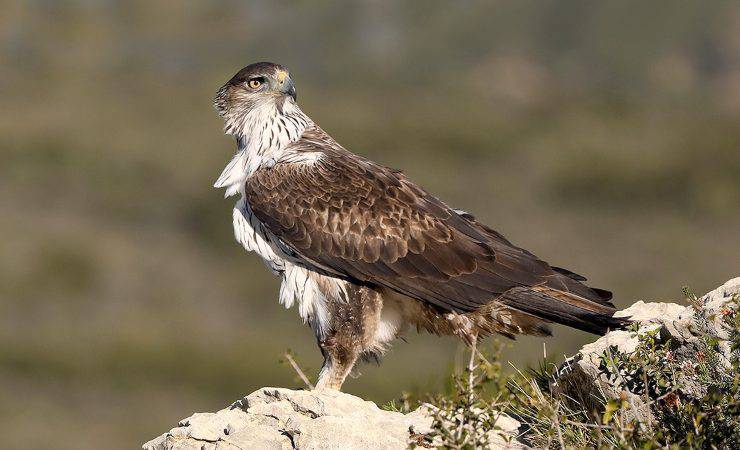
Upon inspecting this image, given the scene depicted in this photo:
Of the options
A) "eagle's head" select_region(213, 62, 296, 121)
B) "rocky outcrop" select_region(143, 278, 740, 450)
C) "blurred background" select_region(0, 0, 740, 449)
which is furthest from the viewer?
"blurred background" select_region(0, 0, 740, 449)

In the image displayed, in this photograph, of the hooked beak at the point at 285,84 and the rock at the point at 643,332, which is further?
the hooked beak at the point at 285,84

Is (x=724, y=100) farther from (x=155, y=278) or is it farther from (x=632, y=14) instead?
(x=155, y=278)

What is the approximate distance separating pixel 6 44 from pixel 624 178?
114874 mm

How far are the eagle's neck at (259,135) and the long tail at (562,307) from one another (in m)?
2.40

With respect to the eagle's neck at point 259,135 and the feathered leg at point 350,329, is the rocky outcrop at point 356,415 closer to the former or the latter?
the feathered leg at point 350,329

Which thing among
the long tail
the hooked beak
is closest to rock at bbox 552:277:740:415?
the long tail

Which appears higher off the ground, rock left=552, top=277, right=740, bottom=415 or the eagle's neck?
the eagle's neck

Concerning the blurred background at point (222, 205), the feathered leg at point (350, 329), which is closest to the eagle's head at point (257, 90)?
the feathered leg at point (350, 329)

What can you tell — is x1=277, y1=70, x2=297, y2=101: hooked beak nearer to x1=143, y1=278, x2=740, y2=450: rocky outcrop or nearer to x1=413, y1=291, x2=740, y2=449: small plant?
x1=143, y1=278, x2=740, y2=450: rocky outcrop

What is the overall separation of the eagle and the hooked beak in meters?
0.91

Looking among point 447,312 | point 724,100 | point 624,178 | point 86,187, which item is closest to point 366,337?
point 447,312

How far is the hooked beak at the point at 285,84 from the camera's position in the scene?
10695 millimetres

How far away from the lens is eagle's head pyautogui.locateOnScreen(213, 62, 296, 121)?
10664mm

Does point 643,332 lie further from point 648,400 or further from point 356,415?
point 356,415
